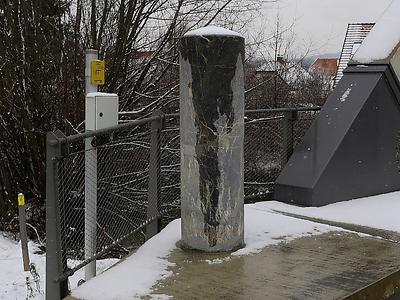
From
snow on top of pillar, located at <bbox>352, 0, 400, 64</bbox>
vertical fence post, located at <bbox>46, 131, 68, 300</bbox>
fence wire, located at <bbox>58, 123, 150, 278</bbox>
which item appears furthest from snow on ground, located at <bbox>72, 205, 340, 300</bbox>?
snow on top of pillar, located at <bbox>352, 0, 400, 64</bbox>

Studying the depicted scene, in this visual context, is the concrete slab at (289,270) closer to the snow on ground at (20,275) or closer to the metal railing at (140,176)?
the metal railing at (140,176)

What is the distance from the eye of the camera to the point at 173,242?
4383 millimetres

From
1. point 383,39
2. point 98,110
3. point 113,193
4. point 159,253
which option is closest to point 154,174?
point 98,110

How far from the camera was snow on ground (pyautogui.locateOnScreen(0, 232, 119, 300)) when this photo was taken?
18.7 feet

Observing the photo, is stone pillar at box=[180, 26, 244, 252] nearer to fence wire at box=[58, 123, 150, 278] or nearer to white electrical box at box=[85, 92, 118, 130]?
white electrical box at box=[85, 92, 118, 130]

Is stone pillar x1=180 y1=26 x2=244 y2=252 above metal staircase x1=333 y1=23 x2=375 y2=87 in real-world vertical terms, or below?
below

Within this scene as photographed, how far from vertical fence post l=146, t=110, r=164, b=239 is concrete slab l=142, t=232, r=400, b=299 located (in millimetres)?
782

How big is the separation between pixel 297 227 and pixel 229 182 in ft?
3.58

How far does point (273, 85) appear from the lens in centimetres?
1411

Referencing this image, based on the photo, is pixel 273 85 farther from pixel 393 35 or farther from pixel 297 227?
pixel 297 227

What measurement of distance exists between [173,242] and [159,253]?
0.86ft

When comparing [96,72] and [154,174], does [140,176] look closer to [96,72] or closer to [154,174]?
[96,72]

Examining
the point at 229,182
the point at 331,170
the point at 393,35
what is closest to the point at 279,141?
the point at 331,170

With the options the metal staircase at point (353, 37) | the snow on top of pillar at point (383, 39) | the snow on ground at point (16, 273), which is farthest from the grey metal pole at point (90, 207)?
the metal staircase at point (353, 37)
